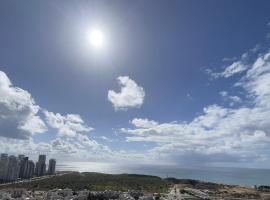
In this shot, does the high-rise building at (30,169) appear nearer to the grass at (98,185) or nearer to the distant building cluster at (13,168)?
the distant building cluster at (13,168)

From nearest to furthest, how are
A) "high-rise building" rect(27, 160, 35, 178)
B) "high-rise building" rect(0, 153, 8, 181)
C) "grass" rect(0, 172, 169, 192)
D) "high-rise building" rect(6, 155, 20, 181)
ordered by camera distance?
1. "grass" rect(0, 172, 169, 192)
2. "high-rise building" rect(0, 153, 8, 181)
3. "high-rise building" rect(6, 155, 20, 181)
4. "high-rise building" rect(27, 160, 35, 178)

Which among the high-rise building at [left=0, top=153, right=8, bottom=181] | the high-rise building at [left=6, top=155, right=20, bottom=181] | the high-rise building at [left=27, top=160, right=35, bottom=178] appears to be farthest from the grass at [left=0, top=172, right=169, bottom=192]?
the high-rise building at [left=27, top=160, right=35, bottom=178]

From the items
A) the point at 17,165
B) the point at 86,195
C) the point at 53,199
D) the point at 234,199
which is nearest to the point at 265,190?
the point at 234,199

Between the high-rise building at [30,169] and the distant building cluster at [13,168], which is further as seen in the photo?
the high-rise building at [30,169]

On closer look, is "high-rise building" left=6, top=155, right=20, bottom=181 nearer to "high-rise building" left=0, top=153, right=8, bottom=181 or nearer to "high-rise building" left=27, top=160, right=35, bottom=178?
"high-rise building" left=0, top=153, right=8, bottom=181

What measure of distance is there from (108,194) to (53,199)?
16.6 m

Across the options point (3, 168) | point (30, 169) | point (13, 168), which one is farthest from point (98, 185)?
point (30, 169)

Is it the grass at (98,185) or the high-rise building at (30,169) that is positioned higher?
the high-rise building at (30,169)

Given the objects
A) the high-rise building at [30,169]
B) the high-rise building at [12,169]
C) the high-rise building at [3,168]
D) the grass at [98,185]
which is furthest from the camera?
the high-rise building at [30,169]

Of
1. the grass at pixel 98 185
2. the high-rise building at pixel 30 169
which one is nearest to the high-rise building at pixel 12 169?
the high-rise building at pixel 30 169

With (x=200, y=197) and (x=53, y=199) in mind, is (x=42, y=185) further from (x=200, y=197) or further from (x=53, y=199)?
(x=200, y=197)

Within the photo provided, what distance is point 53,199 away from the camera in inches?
3206

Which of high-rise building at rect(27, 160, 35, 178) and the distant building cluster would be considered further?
high-rise building at rect(27, 160, 35, 178)

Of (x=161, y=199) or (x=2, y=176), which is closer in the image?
(x=161, y=199)
